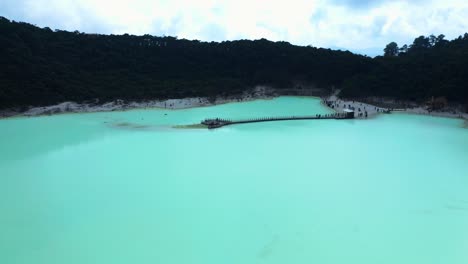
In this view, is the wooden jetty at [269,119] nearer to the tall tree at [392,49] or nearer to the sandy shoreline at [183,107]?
the sandy shoreline at [183,107]

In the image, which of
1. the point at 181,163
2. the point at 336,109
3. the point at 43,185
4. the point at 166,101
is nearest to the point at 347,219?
the point at 181,163

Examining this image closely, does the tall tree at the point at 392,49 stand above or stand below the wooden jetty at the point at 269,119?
above

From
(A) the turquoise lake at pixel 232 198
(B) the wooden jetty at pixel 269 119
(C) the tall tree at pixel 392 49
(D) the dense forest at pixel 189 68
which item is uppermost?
(C) the tall tree at pixel 392 49

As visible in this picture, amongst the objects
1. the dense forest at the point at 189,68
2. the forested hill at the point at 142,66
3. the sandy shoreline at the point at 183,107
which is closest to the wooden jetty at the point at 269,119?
the sandy shoreline at the point at 183,107

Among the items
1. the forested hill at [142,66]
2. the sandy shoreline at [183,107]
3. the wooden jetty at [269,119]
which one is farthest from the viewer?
the forested hill at [142,66]

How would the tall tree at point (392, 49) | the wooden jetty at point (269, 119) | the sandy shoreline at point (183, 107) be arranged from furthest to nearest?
the tall tree at point (392, 49)
the sandy shoreline at point (183, 107)
the wooden jetty at point (269, 119)

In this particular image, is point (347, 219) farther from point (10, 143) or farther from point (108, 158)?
point (10, 143)
